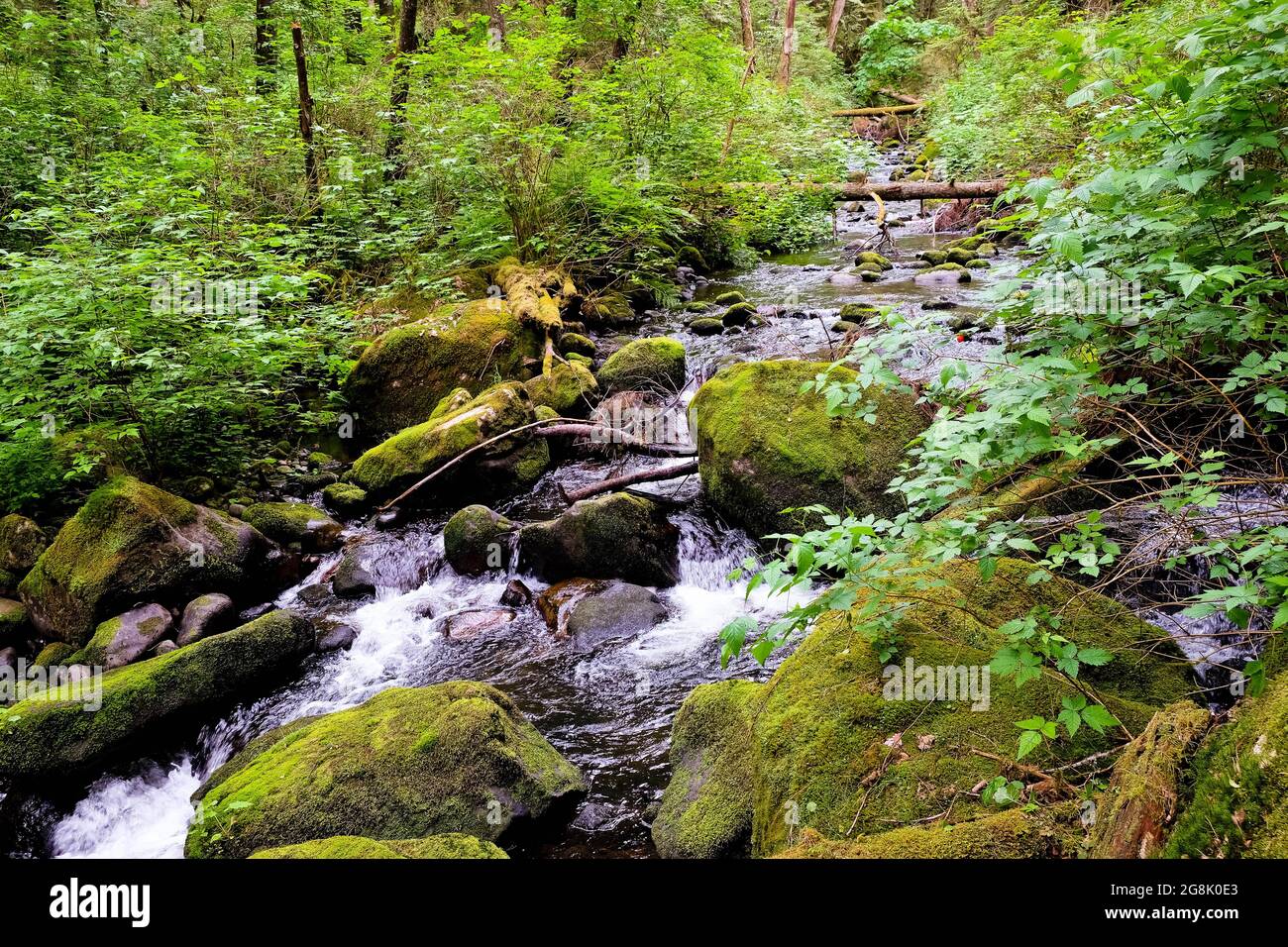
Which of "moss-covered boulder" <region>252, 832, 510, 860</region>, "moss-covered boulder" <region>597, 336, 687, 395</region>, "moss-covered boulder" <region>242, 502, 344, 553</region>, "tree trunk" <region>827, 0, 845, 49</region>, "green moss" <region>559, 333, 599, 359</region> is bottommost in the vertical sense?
"moss-covered boulder" <region>252, 832, 510, 860</region>

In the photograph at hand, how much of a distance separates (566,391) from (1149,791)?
27.3 ft

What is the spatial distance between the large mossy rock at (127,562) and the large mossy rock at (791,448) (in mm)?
5105

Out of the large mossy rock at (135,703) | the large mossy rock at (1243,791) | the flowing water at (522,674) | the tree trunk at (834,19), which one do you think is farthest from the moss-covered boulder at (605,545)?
the tree trunk at (834,19)

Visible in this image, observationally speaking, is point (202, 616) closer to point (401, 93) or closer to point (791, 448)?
point (791, 448)

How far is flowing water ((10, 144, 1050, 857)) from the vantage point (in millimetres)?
4832

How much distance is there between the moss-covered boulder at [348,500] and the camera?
8875mm

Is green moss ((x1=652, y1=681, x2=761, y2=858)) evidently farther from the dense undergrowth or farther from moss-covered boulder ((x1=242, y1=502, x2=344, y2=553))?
the dense undergrowth

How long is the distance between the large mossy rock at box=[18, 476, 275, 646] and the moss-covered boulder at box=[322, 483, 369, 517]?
4.74ft

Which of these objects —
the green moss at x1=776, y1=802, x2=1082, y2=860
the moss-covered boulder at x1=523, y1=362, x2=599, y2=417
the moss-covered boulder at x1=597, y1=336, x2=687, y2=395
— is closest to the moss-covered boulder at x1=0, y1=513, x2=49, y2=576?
the moss-covered boulder at x1=523, y1=362, x2=599, y2=417

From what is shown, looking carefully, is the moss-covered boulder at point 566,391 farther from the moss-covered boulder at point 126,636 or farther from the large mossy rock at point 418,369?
the moss-covered boulder at point 126,636

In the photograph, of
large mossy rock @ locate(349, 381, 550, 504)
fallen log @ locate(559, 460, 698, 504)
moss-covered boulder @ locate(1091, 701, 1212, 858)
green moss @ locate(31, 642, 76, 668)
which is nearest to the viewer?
moss-covered boulder @ locate(1091, 701, 1212, 858)

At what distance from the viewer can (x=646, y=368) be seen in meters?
10.1

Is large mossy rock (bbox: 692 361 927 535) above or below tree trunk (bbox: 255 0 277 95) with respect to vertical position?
below
